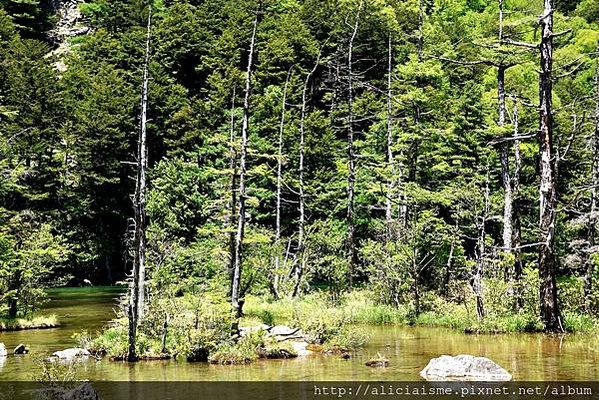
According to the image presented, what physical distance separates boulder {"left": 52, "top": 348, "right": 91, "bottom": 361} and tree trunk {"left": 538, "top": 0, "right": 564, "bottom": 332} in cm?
1216

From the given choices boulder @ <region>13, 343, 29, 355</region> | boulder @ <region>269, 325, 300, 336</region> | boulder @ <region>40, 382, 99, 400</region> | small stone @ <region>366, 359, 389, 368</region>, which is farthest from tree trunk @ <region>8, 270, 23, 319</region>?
small stone @ <region>366, 359, 389, 368</region>

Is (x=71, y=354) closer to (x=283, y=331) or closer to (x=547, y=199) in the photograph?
(x=283, y=331)

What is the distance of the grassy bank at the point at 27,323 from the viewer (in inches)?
963

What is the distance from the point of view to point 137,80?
4925 cm

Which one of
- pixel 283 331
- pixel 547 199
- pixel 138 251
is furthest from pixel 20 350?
pixel 547 199

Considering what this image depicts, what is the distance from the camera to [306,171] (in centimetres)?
4234

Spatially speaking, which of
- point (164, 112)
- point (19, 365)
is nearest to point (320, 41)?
point (164, 112)

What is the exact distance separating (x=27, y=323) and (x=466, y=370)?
18791mm

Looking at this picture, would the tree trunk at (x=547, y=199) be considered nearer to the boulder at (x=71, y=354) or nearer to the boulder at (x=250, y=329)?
the boulder at (x=250, y=329)

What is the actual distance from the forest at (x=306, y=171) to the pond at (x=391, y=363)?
0.90 meters

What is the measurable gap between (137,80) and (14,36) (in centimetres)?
1087

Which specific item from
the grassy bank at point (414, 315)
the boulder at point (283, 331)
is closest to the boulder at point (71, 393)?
the boulder at point (283, 331)

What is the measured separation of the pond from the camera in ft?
43.2

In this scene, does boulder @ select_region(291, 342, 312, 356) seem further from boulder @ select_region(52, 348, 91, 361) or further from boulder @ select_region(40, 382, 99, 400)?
boulder @ select_region(40, 382, 99, 400)
